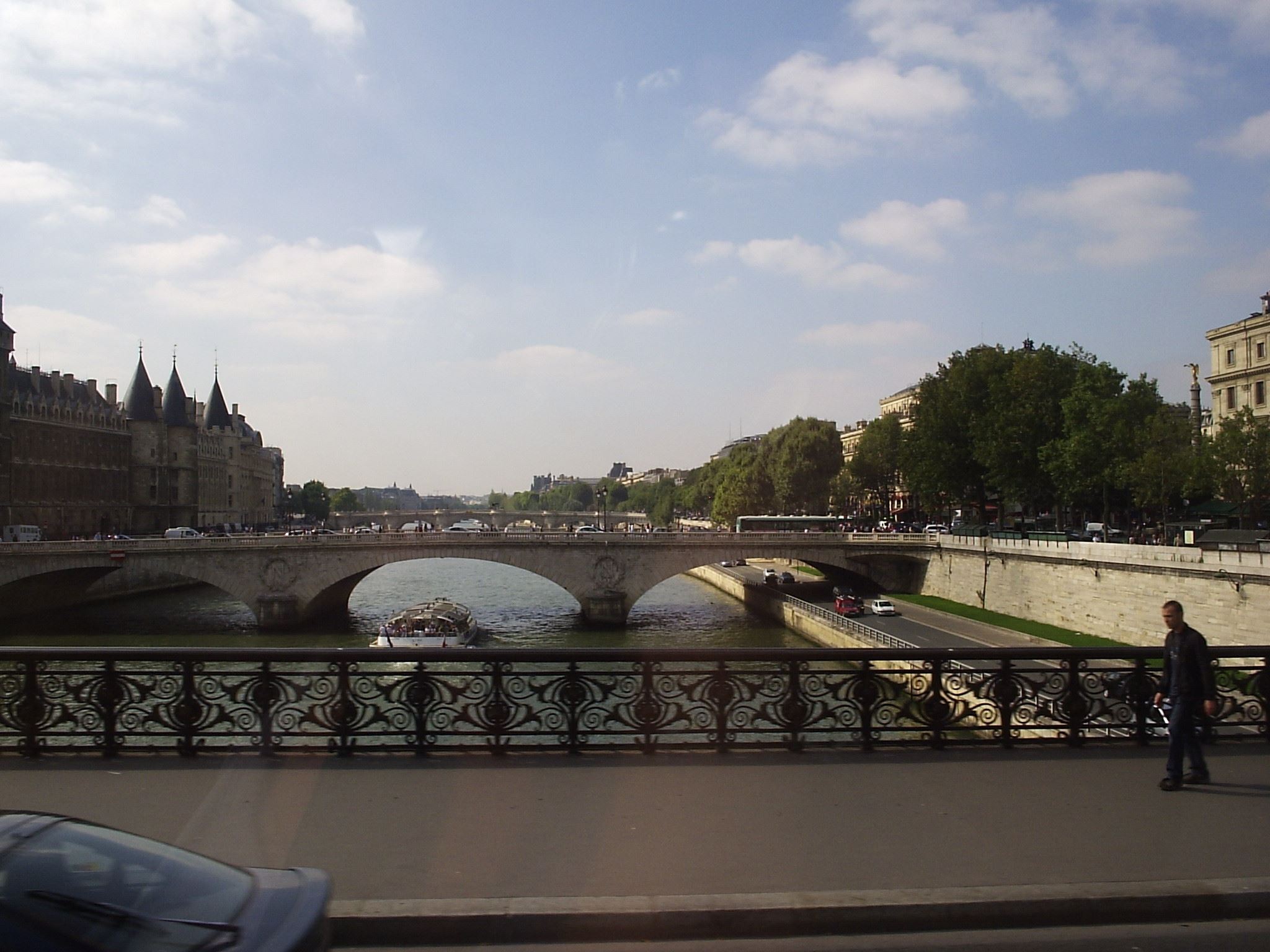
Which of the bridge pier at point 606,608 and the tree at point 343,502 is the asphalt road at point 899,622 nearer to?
the bridge pier at point 606,608

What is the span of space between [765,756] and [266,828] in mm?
3655

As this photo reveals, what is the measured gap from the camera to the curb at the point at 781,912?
178 inches

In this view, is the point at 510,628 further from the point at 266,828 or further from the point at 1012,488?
the point at 266,828

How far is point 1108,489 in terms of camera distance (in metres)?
47.2

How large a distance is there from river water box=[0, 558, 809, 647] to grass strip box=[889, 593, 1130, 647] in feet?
23.9

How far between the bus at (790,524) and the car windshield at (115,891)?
189 ft

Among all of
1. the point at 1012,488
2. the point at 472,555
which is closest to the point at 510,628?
the point at 472,555

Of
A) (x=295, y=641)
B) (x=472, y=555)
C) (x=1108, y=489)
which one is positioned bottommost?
(x=295, y=641)

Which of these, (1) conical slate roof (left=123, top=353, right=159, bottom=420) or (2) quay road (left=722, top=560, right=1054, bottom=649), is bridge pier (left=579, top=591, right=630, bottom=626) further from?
(1) conical slate roof (left=123, top=353, right=159, bottom=420)

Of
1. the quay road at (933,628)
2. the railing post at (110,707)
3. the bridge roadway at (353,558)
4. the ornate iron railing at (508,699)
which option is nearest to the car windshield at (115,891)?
the ornate iron railing at (508,699)

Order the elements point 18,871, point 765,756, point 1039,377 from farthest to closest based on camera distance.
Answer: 1. point 1039,377
2. point 765,756
3. point 18,871

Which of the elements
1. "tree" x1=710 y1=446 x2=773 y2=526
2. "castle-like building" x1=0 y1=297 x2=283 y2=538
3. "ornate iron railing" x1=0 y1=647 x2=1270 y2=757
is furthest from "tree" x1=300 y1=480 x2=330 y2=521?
"ornate iron railing" x1=0 y1=647 x2=1270 y2=757

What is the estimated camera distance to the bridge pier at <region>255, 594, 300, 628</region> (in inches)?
1647

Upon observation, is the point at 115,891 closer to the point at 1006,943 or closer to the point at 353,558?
the point at 1006,943
